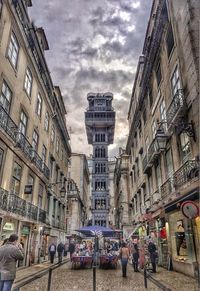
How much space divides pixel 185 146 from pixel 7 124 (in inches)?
405

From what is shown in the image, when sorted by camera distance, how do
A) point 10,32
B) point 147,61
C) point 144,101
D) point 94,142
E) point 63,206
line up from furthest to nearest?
point 94,142 < point 63,206 < point 144,101 < point 147,61 < point 10,32

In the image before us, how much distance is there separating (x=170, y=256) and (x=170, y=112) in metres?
8.72

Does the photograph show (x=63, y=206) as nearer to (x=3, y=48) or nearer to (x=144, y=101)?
(x=144, y=101)

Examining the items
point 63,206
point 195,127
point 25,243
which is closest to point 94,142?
point 63,206

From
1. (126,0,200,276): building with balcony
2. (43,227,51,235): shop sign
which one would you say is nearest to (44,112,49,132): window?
(43,227,51,235): shop sign

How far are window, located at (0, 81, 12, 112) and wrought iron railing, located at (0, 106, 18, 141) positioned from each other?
630 millimetres

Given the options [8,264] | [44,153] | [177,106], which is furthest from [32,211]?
[8,264]

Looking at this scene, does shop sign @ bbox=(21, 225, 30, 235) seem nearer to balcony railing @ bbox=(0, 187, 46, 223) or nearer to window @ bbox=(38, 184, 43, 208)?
balcony railing @ bbox=(0, 187, 46, 223)

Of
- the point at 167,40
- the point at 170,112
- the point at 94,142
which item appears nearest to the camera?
the point at 170,112

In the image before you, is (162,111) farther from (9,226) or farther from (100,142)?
(100,142)

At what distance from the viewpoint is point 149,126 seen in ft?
72.5

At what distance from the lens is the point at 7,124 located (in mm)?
14617

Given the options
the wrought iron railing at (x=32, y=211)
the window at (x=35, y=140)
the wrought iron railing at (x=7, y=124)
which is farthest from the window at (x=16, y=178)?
the window at (x=35, y=140)

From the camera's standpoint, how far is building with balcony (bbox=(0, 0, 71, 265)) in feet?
49.0
